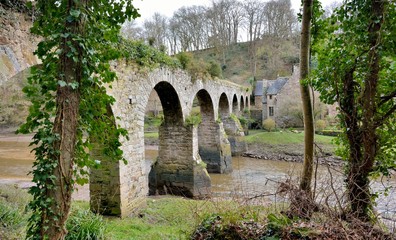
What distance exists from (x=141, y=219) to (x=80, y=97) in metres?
5.07

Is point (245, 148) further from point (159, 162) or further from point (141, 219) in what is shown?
point (141, 219)

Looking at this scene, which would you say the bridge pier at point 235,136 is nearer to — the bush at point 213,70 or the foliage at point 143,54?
the bush at point 213,70

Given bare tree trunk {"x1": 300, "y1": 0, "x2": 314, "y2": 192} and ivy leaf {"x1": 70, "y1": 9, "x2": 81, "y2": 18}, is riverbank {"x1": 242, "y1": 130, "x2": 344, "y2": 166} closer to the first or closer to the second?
bare tree trunk {"x1": 300, "y1": 0, "x2": 314, "y2": 192}

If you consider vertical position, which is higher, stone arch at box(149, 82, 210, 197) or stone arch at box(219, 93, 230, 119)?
stone arch at box(219, 93, 230, 119)

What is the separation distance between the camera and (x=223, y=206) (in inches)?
164

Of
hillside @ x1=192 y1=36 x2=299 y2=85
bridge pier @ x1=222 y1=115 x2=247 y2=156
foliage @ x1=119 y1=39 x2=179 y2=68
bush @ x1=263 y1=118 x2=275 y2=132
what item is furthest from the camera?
hillside @ x1=192 y1=36 x2=299 y2=85

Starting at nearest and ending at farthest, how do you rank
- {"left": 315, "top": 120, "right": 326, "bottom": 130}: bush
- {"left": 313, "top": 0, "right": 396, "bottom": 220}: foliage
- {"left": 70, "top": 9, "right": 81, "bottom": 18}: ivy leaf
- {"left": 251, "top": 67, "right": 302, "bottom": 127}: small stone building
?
{"left": 70, "top": 9, "right": 81, "bottom": 18}: ivy leaf → {"left": 313, "top": 0, "right": 396, "bottom": 220}: foliage → {"left": 315, "top": 120, "right": 326, "bottom": 130}: bush → {"left": 251, "top": 67, "right": 302, "bottom": 127}: small stone building

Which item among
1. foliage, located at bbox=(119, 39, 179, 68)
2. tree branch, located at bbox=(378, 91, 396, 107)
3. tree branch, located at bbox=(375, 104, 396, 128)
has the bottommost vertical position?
tree branch, located at bbox=(375, 104, 396, 128)

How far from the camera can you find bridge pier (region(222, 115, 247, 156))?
2062 cm

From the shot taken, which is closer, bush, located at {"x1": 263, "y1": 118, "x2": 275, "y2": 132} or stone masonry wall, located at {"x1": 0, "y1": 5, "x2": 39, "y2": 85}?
stone masonry wall, located at {"x1": 0, "y1": 5, "x2": 39, "y2": 85}

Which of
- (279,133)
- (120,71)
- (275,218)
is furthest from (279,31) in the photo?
(275,218)

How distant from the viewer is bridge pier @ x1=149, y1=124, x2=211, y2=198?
10688 millimetres

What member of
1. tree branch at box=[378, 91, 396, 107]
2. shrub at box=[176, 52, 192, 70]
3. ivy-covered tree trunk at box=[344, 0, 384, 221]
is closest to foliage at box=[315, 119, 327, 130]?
shrub at box=[176, 52, 192, 70]

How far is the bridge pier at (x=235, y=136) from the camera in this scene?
2062 centimetres
